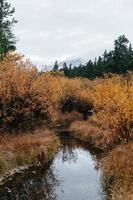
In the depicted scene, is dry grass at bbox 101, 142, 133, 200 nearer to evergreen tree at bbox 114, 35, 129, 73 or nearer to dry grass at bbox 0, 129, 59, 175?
dry grass at bbox 0, 129, 59, 175

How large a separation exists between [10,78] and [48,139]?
267 inches

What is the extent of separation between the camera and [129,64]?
9650 cm

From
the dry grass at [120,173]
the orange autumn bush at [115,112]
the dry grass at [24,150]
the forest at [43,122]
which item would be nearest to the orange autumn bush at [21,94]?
the forest at [43,122]

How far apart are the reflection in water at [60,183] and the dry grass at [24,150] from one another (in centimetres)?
101

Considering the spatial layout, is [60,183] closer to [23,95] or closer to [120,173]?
[120,173]

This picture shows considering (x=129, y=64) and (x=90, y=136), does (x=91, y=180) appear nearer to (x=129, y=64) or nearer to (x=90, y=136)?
(x=90, y=136)

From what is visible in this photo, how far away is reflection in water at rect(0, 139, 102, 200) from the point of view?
28672 millimetres

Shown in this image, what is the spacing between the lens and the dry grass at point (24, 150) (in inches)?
1309

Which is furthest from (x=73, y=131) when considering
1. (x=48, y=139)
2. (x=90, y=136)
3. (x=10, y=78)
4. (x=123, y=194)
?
(x=123, y=194)

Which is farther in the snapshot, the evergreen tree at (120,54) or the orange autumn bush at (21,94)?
the evergreen tree at (120,54)

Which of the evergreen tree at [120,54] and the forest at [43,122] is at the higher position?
the evergreen tree at [120,54]

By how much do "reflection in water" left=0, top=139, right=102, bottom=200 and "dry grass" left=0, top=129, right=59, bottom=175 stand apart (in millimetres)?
1007

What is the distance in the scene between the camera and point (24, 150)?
36.0 m

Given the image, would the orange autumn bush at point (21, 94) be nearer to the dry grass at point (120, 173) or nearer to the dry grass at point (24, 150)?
the dry grass at point (24, 150)
